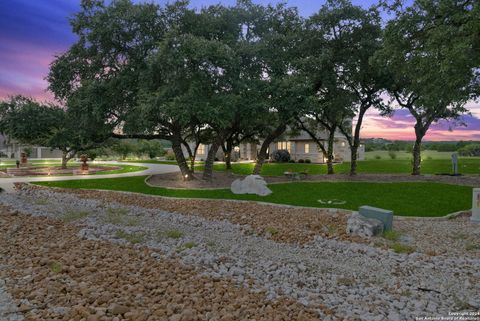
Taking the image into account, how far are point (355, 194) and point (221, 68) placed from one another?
28.5 feet

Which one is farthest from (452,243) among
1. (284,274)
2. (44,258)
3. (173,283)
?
(44,258)

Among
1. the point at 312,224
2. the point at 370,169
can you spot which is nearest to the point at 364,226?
the point at 312,224

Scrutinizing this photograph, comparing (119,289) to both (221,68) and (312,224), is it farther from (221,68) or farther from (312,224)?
(221,68)

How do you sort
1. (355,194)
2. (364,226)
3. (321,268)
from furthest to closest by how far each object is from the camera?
1. (355,194)
2. (364,226)
3. (321,268)

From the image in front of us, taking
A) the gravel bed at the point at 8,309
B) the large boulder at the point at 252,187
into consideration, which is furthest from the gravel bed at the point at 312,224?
the gravel bed at the point at 8,309

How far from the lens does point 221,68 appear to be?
53.1 feet

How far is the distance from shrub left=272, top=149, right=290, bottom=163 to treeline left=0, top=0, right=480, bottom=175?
19136 mm

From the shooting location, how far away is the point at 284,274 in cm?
602

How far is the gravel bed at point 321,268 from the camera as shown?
4910 mm

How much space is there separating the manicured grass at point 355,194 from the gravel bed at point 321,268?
4324mm

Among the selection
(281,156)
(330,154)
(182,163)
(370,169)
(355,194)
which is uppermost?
(330,154)

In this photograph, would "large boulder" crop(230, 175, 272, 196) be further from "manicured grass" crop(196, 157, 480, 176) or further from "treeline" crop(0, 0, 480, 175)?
"manicured grass" crop(196, 157, 480, 176)

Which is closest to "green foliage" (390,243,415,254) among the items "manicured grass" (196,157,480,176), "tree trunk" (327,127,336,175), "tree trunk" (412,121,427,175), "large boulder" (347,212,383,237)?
"large boulder" (347,212,383,237)

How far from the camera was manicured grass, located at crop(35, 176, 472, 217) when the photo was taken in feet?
39.4
